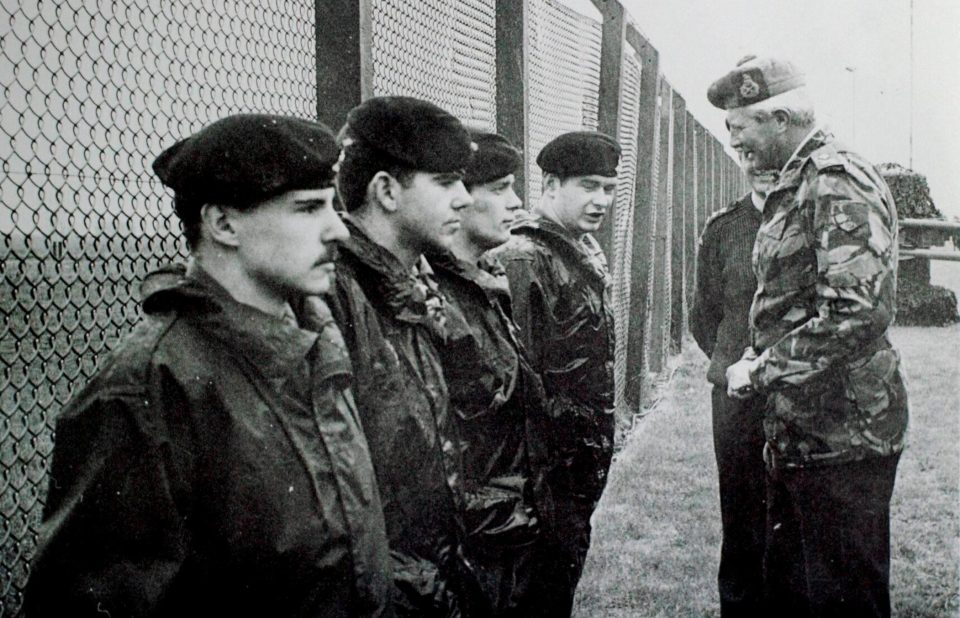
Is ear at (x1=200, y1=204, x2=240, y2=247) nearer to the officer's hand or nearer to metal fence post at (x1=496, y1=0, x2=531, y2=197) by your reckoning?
the officer's hand

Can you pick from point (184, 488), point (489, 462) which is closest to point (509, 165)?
point (489, 462)

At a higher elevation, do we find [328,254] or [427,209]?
[427,209]

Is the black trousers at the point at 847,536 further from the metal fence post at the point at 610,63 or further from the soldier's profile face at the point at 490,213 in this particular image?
the metal fence post at the point at 610,63

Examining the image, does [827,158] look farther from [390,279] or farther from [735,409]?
[390,279]

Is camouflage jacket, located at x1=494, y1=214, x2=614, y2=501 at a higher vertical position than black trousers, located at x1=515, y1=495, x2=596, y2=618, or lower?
higher

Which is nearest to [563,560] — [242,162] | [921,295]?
[242,162]

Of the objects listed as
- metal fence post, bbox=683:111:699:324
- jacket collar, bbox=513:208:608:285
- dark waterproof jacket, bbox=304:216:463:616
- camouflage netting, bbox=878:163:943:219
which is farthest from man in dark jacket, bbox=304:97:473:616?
camouflage netting, bbox=878:163:943:219

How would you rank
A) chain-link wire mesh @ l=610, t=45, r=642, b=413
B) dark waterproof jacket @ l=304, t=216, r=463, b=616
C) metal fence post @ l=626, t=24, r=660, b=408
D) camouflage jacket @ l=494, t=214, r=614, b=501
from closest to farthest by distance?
dark waterproof jacket @ l=304, t=216, r=463, b=616 → camouflage jacket @ l=494, t=214, r=614, b=501 → chain-link wire mesh @ l=610, t=45, r=642, b=413 → metal fence post @ l=626, t=24, r=660, b=408

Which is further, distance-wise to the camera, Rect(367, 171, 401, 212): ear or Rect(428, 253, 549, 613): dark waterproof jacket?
Rect(428, 253, 549, 613): dark waterproof jacket

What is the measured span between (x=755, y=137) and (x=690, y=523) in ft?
8.73

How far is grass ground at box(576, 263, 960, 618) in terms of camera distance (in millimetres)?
4492

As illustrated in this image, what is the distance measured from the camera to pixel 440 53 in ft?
13.1

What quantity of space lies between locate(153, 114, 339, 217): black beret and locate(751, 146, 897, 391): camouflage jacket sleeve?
6.12 ft

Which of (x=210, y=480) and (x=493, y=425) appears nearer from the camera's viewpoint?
(x=210, y=480)
